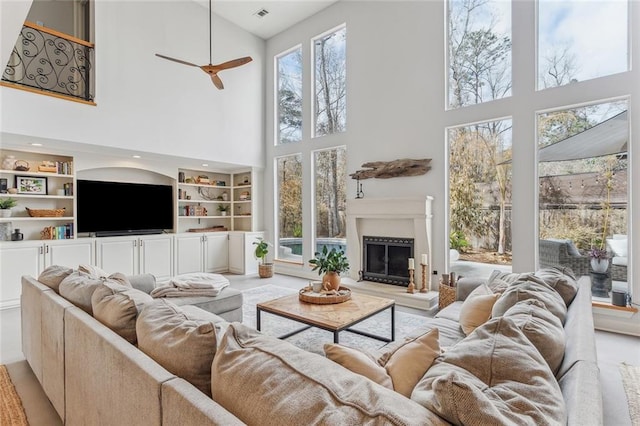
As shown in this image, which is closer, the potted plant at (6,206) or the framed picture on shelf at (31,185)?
the potted plant at (6,206)

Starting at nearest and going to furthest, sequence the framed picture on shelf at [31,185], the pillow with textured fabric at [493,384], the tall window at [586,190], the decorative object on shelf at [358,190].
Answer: the pillow with textured fabric at [493,384] → the tall window at [586,190] → the framed picture on shelf at [31,185] → the decorative object on shelf at [358,190]

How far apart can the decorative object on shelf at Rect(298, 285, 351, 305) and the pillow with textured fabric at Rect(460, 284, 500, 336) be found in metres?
1.09

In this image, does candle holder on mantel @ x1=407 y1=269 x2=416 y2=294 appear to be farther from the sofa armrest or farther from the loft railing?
the loft railing

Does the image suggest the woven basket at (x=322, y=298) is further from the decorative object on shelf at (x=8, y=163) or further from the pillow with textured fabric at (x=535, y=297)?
the decorative object on shelf at (x=8, y=163)

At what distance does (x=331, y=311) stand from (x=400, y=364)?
175cm

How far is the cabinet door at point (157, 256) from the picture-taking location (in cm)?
562

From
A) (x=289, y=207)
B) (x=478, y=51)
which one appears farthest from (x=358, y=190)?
(x=478, y=51)

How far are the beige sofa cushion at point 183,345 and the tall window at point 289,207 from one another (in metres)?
5.24

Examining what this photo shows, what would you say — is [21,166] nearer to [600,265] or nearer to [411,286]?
[411,286]

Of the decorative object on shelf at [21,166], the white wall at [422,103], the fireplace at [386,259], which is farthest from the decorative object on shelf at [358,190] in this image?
the decorative object on shelf at [21,166]

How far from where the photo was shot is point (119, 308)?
1540mm

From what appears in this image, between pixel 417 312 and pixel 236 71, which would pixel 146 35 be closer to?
pixel 236 71

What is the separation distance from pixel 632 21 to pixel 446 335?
3939 mm

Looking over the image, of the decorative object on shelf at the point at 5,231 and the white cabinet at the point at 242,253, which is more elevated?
the decorative object on shelf at the point at 5,231
